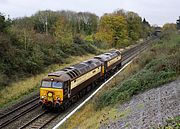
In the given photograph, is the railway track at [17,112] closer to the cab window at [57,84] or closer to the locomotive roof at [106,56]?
the cab window at [57,84]

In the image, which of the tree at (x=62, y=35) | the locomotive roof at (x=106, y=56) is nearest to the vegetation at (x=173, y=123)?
the locomotive roof at (x=106, y=56)

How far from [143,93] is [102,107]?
2.92 metres

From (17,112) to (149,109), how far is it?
38.7 feet

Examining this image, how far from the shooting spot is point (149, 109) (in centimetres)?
1529

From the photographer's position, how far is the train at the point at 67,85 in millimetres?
22500

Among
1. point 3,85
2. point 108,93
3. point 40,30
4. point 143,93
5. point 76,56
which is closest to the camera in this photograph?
point 143,93

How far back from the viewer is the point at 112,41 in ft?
226

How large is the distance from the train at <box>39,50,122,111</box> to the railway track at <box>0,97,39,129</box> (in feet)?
5.24

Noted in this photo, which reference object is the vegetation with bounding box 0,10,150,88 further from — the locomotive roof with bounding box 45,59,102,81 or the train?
the locomotive roof with bounding box 45,59,102,81

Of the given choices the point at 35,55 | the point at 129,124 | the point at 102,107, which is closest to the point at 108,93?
the point at 102,107

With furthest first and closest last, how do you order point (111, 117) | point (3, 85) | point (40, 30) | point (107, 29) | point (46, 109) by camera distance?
1. point (107, 29)
2. point (40, 30)
3. point (3, 85)
4. point (46, 109)
5. point (111, 117)

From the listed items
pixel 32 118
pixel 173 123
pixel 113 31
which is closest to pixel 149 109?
pixel 173 123

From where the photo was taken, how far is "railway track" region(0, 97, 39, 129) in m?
20.8

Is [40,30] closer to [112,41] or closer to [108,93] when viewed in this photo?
[112,41]
